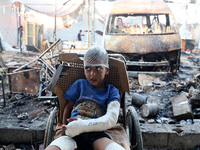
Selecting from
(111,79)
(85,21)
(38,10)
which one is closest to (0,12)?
(38,10)

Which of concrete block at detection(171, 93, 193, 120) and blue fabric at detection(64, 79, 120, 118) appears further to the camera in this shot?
concrete block at detection(171, 93, 193, 120)

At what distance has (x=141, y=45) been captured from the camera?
20.4 ft

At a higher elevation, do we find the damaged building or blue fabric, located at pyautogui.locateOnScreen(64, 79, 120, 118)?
blue fabric, located at pyautogui.locateOnScreen(64, 79, 120, 118)

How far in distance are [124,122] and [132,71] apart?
4509 mm

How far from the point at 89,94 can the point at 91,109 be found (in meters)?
0.17

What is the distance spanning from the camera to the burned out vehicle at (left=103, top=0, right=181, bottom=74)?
20.5 ft

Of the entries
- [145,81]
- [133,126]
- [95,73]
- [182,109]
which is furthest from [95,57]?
[145,81]

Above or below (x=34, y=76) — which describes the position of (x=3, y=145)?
below

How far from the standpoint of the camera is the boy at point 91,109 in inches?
69.5

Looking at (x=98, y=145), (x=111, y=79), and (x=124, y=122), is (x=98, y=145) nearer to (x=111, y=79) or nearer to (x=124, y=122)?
(x=124, y=122)

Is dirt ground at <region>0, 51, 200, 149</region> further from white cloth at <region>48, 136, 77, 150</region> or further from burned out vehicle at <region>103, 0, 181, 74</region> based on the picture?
white cloth at <region>48, 136, 77, 150</region>

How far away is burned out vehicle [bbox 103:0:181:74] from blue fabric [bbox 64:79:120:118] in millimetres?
4197

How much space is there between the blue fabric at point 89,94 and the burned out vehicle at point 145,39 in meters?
4.20

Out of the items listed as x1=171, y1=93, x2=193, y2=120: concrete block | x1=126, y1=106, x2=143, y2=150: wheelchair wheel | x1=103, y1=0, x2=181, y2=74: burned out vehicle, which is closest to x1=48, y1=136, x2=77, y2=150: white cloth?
x1=126, y1=106, x2=143, y2=150: wheelchair wheel
